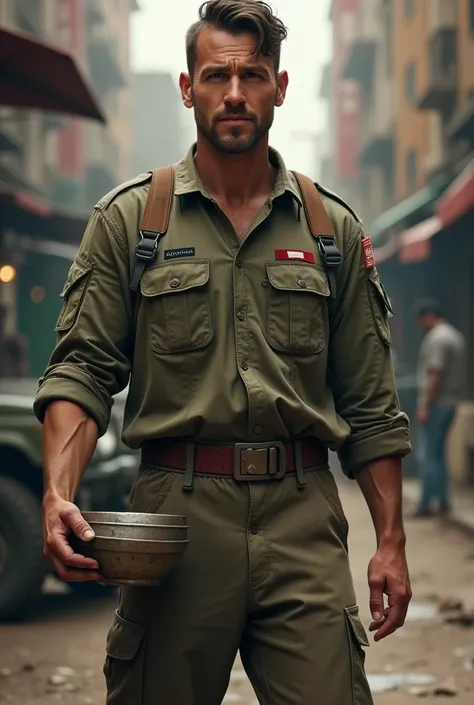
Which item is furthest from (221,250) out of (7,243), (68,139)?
(68,139)

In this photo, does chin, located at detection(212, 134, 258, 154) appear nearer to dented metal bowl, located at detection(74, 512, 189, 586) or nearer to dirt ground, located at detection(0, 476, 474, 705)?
dented metal bowl, located at detection(74, 512, 189, 586)

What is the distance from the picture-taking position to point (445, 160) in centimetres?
2670

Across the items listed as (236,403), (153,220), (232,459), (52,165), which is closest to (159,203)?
(153,220)

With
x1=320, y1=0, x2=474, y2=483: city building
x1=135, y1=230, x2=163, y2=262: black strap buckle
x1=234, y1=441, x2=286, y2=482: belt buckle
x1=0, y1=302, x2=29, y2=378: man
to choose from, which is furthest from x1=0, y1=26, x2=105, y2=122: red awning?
x1=234, y1=441, x2=286, y2=482: belt buckle

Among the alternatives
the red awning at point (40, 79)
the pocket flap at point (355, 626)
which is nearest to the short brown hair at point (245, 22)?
the pocket flap at point (355, 626)

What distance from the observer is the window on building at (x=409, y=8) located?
32.2 metres

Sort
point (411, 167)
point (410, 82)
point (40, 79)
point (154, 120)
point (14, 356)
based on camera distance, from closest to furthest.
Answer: point (40, 79)
point (14, 356)
point (410, 82)
point (411, 167)
point (154, 120)

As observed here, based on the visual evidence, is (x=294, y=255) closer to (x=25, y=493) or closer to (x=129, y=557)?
(x=129, y=557)

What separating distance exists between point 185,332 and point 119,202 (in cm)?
37

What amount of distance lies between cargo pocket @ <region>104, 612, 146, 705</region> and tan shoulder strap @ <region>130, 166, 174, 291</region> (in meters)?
0.80

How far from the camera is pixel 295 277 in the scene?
11.0ft

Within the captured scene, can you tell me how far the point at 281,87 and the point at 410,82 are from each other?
30887mm

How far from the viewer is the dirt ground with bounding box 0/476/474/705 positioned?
6297 millimetres

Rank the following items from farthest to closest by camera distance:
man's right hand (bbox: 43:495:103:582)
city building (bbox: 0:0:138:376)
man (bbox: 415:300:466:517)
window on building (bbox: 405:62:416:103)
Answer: window on building (bbox: 405:62:416:103), city building (bbox: 0:0:138:376), man (bbox: 415:300:466:517), man's right hand (bbox: 43:495:103:582)
